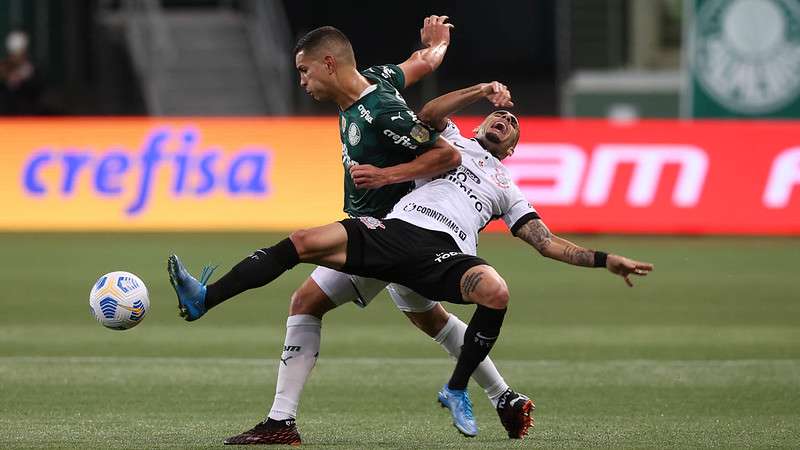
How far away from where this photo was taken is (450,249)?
8125mm

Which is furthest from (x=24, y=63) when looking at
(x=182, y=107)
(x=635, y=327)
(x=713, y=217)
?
(x=635, y=327)

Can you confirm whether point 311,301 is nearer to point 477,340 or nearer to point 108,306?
point 477,340

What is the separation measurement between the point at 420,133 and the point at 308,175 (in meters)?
13.4

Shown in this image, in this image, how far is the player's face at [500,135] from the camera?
8.55m

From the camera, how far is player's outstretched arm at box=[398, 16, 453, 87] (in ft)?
28.9

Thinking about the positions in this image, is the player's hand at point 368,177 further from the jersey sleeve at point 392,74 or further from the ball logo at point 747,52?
the ball logo at point 747,52

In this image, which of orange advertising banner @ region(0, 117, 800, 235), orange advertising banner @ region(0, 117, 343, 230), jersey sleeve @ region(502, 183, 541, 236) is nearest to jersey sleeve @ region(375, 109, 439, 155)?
jersey sleeve @ region(502, 183, 541, 236)

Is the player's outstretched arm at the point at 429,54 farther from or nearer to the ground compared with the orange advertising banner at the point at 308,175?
farther from the ground

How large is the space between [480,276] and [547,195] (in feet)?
42.4

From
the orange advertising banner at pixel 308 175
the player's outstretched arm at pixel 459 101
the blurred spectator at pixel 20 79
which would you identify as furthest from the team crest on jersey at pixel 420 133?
the blurred spectator at pixel 20 79

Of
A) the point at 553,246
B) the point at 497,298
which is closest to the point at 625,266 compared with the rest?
the point at 553,246

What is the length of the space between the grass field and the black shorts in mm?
836

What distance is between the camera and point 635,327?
13.6m

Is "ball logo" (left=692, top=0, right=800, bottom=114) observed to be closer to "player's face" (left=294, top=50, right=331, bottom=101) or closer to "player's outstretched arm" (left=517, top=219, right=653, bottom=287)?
"player's outstretched arm" (left=517, top=219, right=653, bottom=287)
